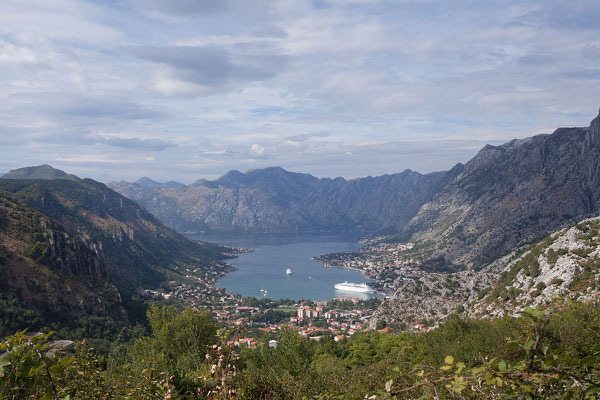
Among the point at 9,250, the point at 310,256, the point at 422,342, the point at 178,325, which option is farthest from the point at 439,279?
the point at 310,256

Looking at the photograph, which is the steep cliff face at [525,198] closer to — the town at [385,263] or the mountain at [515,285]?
the town at [385,263]

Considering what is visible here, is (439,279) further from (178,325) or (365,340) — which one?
(178,325)

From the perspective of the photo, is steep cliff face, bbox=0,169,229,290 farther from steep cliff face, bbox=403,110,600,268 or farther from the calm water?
steep cliff face, bbox=403,110,600,268

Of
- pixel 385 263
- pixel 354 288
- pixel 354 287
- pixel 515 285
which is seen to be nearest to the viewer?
pixel 515 285

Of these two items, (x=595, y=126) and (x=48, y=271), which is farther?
(x=595, y=126)

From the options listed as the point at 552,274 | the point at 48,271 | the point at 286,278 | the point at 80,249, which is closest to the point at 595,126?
the point at 552,274

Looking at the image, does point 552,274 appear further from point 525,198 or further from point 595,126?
point 595,126

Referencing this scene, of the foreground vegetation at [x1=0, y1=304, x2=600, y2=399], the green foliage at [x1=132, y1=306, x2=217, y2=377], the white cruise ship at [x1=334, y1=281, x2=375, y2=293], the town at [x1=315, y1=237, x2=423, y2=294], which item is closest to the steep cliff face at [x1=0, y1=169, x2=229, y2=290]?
the white cruise ship at [x1=334, y1=281, x2=375, y2=293]
